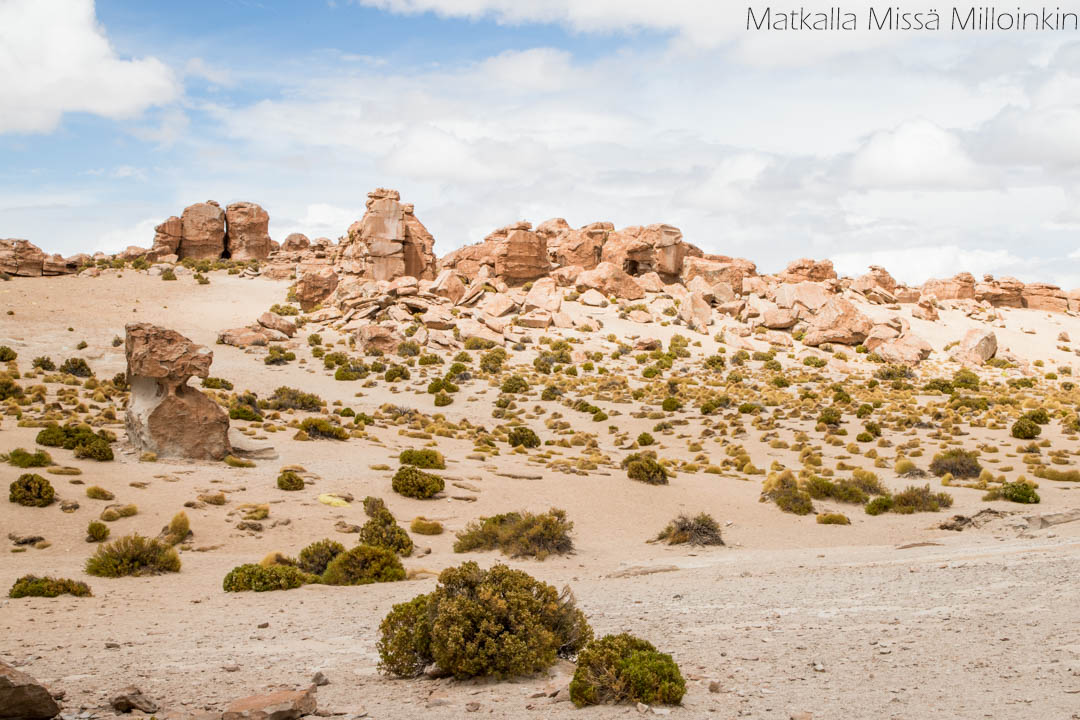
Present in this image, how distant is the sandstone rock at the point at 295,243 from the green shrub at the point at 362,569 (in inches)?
2924

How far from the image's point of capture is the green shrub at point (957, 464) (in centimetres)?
2602

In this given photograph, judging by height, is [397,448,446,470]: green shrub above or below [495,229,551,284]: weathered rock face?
below

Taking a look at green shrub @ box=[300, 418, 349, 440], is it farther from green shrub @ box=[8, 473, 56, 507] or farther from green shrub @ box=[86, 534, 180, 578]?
green shrub @ box=[86, 534, 180, 578]

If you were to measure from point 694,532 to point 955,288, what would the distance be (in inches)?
2717

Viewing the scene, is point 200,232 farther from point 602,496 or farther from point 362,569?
point 362,569

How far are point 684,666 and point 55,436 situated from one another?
69.1ft

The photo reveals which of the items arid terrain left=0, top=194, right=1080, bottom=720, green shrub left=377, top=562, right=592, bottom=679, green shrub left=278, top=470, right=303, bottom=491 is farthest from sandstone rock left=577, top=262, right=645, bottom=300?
green shrub left=377, top=562, right=592, bottom=679

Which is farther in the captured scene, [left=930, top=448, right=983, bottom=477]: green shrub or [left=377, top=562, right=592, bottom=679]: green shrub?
[left=930, top=448, right=983, bottom=477]: green shrub

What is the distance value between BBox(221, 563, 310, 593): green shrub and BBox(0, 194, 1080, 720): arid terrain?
0.85 ft

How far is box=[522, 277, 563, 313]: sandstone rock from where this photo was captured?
191ft

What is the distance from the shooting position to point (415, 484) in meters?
21.4

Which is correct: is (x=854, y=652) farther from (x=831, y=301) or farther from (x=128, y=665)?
(x=831, y=301)

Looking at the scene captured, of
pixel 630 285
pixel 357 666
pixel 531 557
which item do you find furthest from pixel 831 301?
pixel 357 666

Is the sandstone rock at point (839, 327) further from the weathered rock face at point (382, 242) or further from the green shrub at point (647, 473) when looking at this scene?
the green shrub at point (647, 473)
